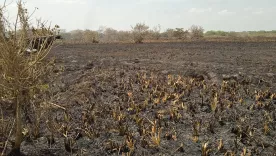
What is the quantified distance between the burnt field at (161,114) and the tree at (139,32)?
58.3 feet

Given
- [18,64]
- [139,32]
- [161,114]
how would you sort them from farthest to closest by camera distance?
[139,32] → [161,114] → [18,64]

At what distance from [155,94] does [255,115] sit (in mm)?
2622

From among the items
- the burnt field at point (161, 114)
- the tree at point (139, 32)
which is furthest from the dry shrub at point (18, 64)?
the tree at point (139, 32)

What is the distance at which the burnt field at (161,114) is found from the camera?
508 cm

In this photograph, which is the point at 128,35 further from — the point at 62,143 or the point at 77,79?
the point at 62,143

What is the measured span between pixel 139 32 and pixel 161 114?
24.6 meters

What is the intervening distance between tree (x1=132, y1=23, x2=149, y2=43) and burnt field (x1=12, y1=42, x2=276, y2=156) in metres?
17.8

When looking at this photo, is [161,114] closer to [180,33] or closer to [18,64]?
[18,64]

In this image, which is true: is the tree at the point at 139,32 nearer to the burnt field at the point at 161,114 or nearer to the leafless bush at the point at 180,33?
the leafless bush at the point at 180,33

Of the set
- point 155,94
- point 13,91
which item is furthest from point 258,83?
point 13,91

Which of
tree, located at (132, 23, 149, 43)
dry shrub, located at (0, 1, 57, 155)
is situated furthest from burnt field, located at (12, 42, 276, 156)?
tree, located at (132, 23, 149, 43)

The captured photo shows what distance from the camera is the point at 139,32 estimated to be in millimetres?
30438

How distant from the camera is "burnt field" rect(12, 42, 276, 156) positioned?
5.08 metres

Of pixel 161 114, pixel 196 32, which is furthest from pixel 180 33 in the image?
pixel 161 114
